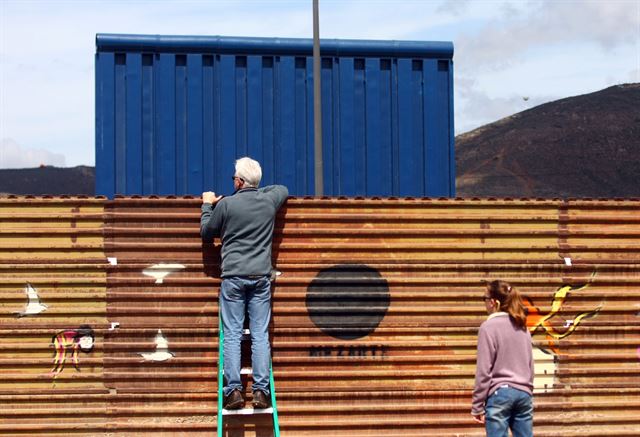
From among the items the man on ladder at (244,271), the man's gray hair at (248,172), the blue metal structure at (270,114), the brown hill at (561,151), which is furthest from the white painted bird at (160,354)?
the brown hill at (561,151)

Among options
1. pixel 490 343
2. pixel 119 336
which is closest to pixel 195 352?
pixel 119 336

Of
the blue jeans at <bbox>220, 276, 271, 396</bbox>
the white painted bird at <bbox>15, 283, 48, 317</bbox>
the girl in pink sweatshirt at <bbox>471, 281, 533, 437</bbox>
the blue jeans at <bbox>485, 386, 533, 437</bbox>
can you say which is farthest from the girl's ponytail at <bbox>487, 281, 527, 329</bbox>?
the white painted bird at <bbox>15, 283, 48, 317</bbox>

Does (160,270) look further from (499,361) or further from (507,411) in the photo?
(507,411)

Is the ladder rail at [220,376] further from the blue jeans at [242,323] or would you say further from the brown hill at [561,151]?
the brown hill at [561,151]

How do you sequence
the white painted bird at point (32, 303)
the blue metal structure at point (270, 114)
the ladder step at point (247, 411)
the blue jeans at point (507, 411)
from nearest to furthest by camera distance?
the blue jeans at point (507, 411), the ladder step at point (247, 411), the white painted bird at point (32, 303), the blue metal structure at point (270, 114)

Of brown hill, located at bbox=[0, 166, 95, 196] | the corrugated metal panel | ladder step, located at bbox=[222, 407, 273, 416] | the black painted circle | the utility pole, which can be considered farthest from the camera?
brown hill, located at bbox=[0, 166, 95, 196]

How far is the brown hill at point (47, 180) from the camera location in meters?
54.5

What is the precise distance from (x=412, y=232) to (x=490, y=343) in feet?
6.62

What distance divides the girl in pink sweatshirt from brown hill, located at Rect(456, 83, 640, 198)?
120ft

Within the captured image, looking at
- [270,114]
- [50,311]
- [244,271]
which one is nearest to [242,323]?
[244,271]

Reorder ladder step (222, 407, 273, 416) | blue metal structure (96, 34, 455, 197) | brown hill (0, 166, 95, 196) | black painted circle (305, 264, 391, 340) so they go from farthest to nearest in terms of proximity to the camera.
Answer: brown hill (0, 166, 95, 196)
blue metal structure (96, 34, 455, 197)
black painted circle (305, 264, 391, 340)
ladder step (222, 407, 273, 416)

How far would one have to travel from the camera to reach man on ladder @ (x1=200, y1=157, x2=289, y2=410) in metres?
6.98

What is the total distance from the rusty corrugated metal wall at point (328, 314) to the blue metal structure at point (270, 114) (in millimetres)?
4101

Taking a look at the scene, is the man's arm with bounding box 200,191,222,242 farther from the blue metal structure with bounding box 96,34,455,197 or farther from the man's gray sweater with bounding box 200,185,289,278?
the blue metal structure with bounding box 96,34,455,197
